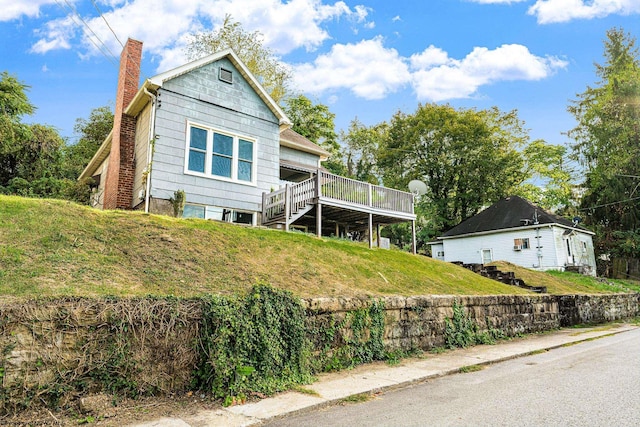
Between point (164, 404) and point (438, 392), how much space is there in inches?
142

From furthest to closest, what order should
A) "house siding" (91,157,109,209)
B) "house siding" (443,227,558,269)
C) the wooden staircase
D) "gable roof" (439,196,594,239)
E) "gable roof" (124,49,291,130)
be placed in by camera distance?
"gable roof" (439,196,594,239)
"house siding" (443,227,558,269)
"house siding" (91,157,109,209)
the wooden staircase
"gable roof" (124,49,291,130)

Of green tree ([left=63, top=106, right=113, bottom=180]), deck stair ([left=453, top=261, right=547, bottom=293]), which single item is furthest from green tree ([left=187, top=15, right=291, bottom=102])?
deck stair ([left=453, top=261, right=547, bottom=293])

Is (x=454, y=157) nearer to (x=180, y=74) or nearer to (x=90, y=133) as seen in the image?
(x=180, y=74)

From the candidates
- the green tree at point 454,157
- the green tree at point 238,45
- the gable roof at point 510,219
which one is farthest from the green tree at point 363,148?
the green tree at point 238,45

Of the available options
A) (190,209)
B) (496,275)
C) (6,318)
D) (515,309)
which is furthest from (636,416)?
(496,275)

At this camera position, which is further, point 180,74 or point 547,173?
point 547,173

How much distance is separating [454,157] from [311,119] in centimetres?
1286

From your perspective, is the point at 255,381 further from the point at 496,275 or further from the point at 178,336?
the point at 496,275

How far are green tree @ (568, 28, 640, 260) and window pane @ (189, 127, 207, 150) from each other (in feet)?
102

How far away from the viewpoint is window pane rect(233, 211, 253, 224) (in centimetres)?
1371

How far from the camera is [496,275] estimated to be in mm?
17234

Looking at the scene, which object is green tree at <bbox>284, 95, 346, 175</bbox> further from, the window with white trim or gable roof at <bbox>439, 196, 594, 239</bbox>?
the window with white trim

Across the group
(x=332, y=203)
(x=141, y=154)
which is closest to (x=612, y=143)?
(x=332, y=203)

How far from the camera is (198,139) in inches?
518
